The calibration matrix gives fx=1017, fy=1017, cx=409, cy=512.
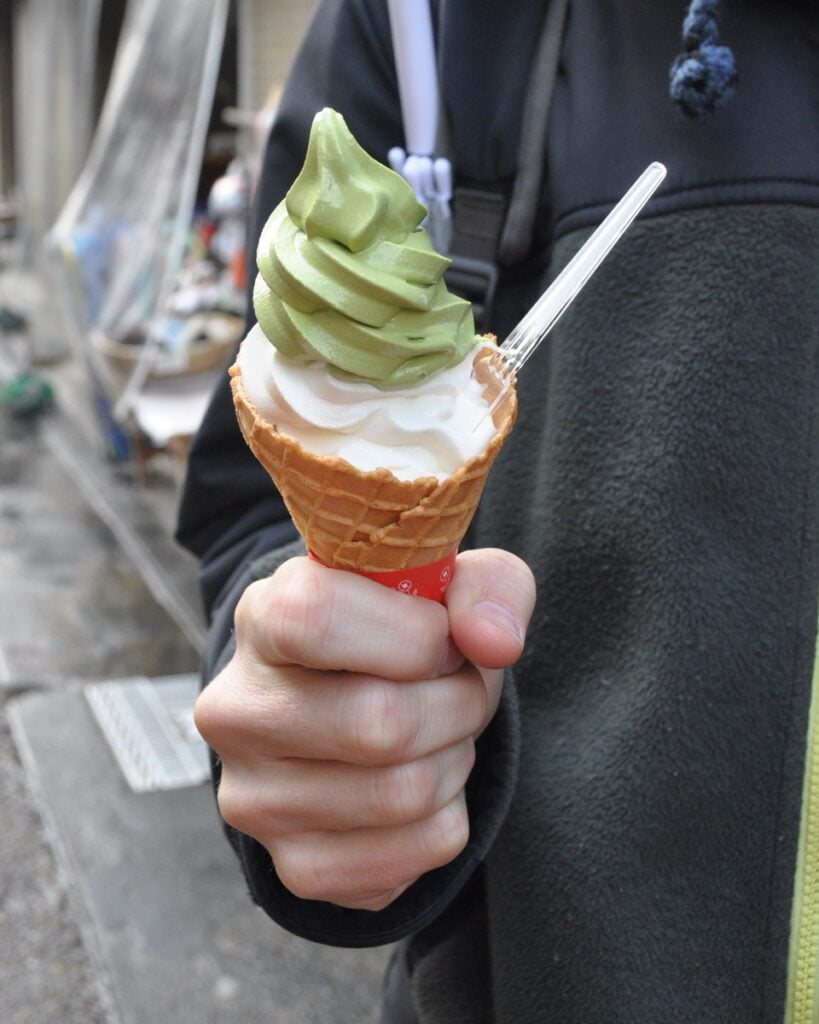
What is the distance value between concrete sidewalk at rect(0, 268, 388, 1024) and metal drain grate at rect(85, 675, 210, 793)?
→ 5cm

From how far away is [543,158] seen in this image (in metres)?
1.13

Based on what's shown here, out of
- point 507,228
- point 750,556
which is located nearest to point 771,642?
point 750,556

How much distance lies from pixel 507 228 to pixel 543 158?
0.28 feet

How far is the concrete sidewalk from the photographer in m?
2.92

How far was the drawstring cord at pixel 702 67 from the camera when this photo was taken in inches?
38.4

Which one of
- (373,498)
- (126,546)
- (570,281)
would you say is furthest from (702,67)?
(126,546)

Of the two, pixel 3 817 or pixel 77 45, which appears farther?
pixel 77 45

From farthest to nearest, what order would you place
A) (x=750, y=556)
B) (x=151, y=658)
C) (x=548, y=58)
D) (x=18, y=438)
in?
1. (x=18, y=438)
2. (x=151, y=658)
3. (x=548, y=58)
4. (x=750, y=556)

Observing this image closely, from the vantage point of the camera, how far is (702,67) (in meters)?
0.98

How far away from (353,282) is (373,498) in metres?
0.20

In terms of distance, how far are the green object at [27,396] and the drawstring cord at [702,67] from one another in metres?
7.61

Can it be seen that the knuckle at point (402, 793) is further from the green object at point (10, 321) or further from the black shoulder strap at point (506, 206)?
the green object at point (10, 321)

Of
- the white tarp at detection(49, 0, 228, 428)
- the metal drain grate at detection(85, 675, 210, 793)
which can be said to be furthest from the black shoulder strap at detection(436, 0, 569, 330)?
the white tarp at detection(49, 0, 228, 428)

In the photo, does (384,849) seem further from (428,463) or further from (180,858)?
(180,858)
